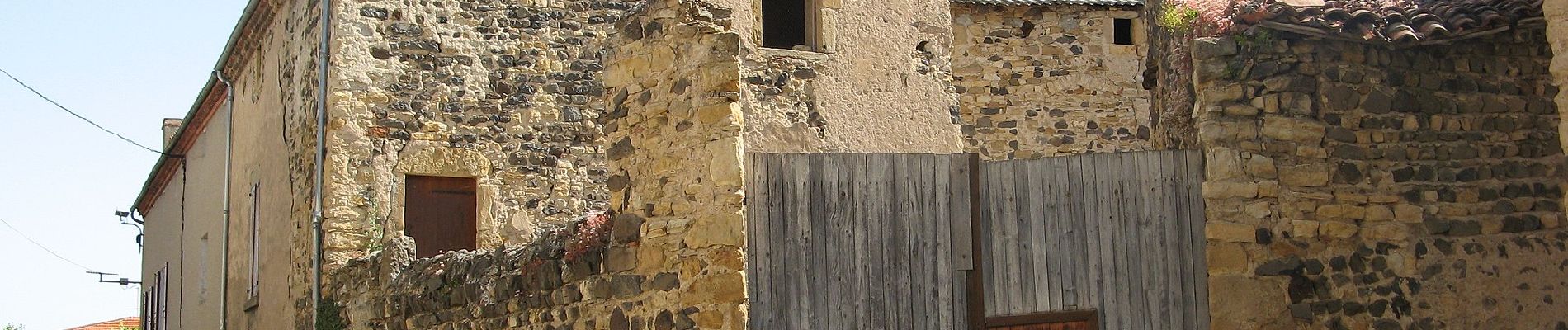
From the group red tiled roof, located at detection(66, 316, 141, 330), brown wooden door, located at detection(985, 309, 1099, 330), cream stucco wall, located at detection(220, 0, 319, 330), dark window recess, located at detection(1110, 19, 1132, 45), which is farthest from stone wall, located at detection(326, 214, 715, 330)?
red tiled roof, located at detection(66, 316, 141, 330)

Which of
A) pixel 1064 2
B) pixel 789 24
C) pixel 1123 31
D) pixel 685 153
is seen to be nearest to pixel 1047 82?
pixel 1064 2

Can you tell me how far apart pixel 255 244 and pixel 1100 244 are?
9229 mm

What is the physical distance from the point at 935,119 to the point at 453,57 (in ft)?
12.6

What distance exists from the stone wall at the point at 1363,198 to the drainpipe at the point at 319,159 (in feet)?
22.2

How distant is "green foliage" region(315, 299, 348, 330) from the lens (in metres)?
11.7

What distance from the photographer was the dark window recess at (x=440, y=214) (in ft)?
40.2

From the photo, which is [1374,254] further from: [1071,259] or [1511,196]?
[1071,259]

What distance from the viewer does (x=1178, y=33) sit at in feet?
26.8

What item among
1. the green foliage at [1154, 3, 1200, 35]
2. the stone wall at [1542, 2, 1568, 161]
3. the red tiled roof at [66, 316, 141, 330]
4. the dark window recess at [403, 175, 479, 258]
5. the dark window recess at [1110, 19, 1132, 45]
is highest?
the dark window recess at [1110, 19, 1132, 45]

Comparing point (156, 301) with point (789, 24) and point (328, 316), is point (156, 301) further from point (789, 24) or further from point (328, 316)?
point (789, 24)

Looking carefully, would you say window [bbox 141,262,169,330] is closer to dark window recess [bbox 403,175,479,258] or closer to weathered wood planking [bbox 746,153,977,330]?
dark window recess [bbox 403,175,479,258]

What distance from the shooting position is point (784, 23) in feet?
42.8

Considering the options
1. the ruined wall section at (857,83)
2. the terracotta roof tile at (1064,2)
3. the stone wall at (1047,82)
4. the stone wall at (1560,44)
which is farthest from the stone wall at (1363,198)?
the stone wall at (1047,82)

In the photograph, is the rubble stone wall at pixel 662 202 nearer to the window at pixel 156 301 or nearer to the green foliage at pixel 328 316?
the green foliage at pixel 328 316
